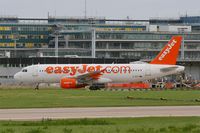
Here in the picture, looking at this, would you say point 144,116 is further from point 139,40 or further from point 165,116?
point 139,40

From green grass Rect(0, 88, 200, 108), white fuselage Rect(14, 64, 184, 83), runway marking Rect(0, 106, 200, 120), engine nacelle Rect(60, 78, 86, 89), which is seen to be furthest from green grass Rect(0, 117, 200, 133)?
white fuselage Rect(14, 64, 184, 83)

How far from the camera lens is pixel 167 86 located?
303ft

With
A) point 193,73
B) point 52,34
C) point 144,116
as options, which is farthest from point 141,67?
point 52,34

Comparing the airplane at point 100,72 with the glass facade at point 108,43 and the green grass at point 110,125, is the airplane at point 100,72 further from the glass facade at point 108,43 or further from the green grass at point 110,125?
the glass facade at point 108,43

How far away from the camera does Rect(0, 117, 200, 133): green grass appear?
2800 cm

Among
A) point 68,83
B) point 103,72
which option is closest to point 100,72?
point 103,72

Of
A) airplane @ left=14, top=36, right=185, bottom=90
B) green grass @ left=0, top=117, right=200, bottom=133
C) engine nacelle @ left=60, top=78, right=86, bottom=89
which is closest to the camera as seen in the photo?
green grass @ left=0, top=117, right=200, bottom=133

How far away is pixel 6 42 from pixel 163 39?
51.4 metres

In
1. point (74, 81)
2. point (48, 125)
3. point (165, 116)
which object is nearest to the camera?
point (48, 125)

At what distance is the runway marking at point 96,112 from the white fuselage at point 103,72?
47.0m

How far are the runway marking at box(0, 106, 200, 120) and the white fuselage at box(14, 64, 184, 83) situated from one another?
47.0 m

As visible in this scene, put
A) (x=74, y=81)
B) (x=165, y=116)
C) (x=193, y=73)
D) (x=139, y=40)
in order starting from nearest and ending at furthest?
(x=165, y=116) < (x=74, y=81) < (x=193, y=73) < (x=139, y=40)

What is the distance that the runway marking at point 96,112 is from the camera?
37.1 m

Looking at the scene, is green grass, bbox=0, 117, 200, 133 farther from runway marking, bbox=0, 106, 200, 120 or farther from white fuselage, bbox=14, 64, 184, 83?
white fuselage, bbox=14, 64, 184, 83
